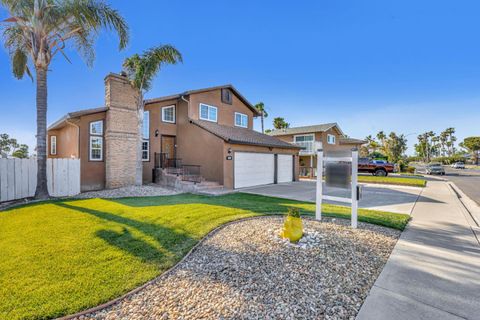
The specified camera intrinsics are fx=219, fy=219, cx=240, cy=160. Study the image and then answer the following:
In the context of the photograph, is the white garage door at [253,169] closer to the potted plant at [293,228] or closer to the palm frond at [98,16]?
the palm frond at [98,16]

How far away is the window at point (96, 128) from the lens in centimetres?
1267

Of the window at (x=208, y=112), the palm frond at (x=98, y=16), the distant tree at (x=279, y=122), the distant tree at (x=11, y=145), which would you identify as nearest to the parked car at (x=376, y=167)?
the window at (x=208, y=112)

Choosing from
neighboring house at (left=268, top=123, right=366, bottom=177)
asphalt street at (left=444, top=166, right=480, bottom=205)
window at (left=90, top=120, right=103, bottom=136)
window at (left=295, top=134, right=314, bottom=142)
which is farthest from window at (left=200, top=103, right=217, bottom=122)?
asphalt street at (left=444, top=166, right=480, bottom=205)

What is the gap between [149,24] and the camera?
12789mm

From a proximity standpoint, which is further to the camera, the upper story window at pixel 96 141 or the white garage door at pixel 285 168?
the white garage door at pixel 285 168

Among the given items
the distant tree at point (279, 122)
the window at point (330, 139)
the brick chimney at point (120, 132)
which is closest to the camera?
the brick chimney at point (120, 132)

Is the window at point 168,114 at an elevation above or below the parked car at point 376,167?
above

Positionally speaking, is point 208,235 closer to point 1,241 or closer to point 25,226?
point 1,241

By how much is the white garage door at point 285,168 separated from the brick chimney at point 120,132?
33.8 feet

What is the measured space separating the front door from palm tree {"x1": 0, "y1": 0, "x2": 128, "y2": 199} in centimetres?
636

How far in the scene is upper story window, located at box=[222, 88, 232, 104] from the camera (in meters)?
17.8

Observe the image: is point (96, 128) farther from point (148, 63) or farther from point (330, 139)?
point (330, 139)

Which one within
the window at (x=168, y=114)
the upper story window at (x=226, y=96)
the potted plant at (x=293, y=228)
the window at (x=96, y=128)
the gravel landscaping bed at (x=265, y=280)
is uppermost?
the upper story window at (x=226, y=96)

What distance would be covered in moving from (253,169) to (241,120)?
6295 millimetres
